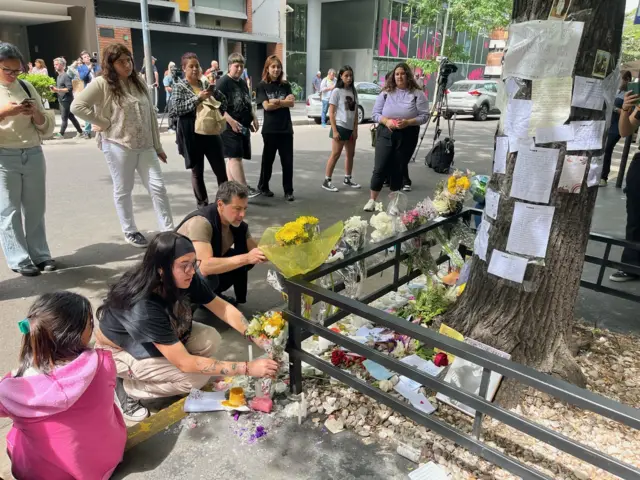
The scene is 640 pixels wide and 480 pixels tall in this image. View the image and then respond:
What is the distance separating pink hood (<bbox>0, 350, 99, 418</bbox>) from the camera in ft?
5.85

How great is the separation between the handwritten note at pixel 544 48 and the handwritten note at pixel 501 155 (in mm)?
345

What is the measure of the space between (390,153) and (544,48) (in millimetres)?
3659

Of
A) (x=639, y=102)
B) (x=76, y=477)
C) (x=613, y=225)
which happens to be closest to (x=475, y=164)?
(x=613, y=225)

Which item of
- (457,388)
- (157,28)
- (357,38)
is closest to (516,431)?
(457,388)

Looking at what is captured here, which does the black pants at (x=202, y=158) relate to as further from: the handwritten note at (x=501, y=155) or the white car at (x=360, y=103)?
the white car at (x=360, y=103)

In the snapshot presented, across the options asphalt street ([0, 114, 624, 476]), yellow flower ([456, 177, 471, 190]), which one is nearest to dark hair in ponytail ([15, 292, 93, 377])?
asphalt street ([0, 114, 624, 476])

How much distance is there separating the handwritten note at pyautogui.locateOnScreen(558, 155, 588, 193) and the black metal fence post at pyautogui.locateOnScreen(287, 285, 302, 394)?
4.75 feet

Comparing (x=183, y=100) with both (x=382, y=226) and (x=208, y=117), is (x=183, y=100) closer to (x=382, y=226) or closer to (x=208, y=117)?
(x=208, y=117)

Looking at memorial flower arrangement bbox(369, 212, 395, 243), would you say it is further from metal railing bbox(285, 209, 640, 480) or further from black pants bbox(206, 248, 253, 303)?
black pants bbox(206, 248, 253, 303)

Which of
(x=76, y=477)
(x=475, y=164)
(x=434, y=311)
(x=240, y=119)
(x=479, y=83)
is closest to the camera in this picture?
(x=76, y=477)

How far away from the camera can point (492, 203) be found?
2.67m

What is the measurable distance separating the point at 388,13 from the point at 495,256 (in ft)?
96.9

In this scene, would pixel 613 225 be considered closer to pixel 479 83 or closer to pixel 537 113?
pixel 537 113

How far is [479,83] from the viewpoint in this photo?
65.2 ft
